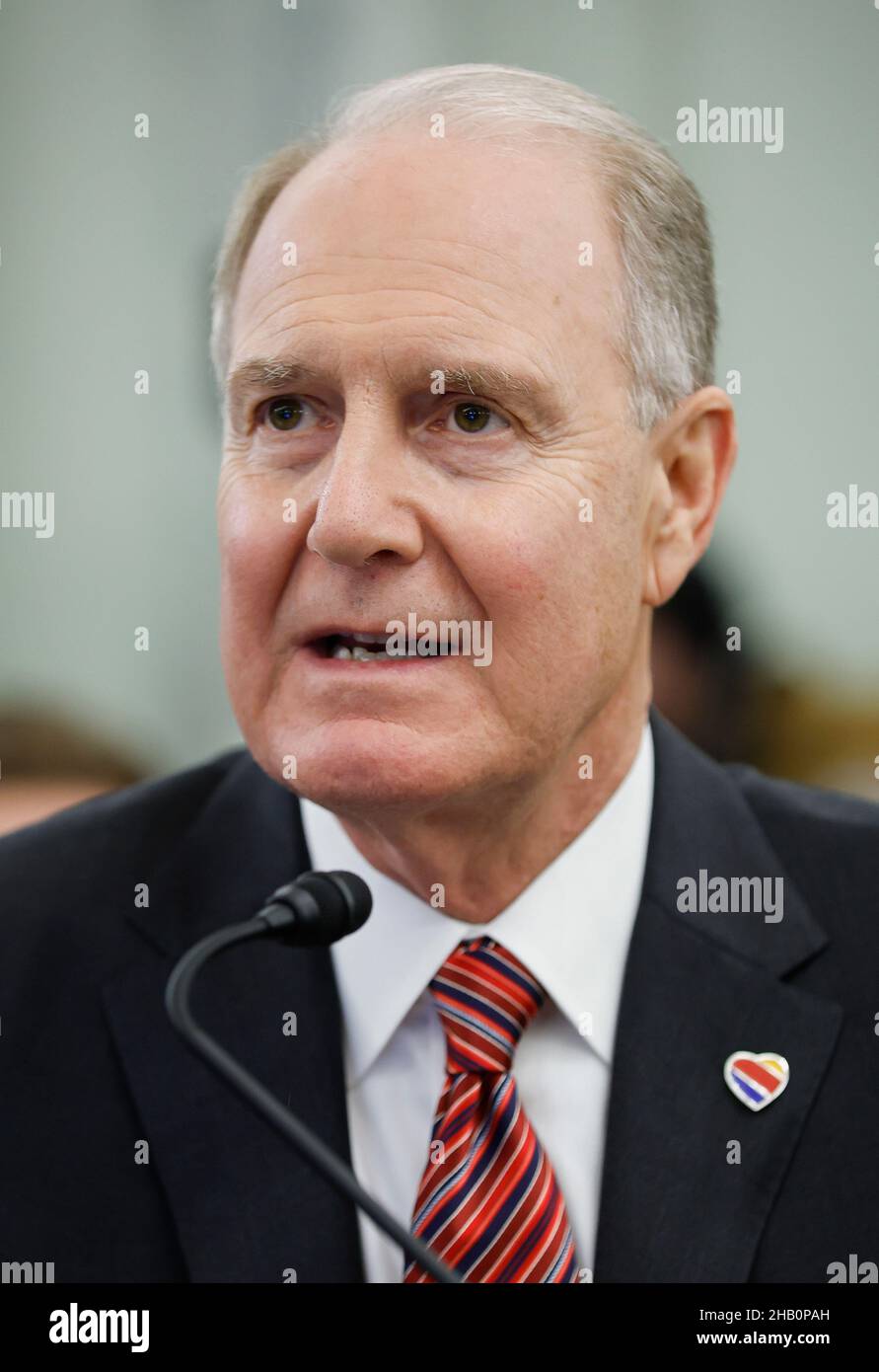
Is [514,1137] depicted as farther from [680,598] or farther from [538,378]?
[680,598]

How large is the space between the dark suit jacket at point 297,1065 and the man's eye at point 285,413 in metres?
0.50

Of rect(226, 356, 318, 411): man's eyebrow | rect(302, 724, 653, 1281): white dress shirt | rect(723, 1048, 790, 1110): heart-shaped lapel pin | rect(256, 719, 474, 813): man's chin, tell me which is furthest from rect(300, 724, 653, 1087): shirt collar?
rect(226, 356, 318, 411): man's eyebrow

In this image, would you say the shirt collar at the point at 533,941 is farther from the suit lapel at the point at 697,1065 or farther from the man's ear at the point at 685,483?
the man's ear at the point at 685,483

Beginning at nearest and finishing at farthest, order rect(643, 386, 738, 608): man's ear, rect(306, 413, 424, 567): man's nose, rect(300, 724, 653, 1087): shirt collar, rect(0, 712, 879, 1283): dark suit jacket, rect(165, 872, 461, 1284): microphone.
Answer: rect(165, 872, 461, 1284): microphone
rect(306, 413, 424, 567): man's nose
rect(0, 712, 879, 1283): dark suit jacket
rect(300, 724, 653, 1087): shirt collar
rect(643, 386, 738, 608): man's ear

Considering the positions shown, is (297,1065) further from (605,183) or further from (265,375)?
(605,183)

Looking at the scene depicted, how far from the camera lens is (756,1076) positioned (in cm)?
154

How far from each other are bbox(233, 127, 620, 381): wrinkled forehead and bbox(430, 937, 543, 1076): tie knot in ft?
2.27

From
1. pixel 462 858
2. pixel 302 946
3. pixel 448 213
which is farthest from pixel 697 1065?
pixel 448 213

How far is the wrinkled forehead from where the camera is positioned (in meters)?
1.43

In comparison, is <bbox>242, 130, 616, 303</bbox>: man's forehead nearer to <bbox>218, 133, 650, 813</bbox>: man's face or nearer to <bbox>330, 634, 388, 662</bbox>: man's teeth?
<bbox>218, 133, 650, 813</bbox>: man's face

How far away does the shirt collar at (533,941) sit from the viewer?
1.58m

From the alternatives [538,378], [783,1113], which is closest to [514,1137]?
[783,1113]

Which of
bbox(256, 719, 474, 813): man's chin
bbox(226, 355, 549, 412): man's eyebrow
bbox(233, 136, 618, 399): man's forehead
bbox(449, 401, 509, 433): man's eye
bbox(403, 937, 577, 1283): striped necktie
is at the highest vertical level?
bbox(233, 136, 618, 399): man's forehead

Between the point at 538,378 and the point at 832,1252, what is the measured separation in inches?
38.3
